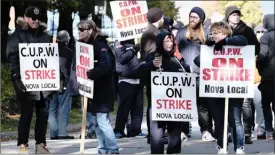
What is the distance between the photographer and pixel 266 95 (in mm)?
12602

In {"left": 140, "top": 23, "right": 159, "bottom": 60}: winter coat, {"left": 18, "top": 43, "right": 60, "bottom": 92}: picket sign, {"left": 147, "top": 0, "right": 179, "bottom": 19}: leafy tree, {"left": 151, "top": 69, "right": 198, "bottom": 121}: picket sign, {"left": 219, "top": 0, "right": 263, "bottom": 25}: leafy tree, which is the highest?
{"left": 219, "top": 0, "right": 263, "bottom": 25}: leafy tree

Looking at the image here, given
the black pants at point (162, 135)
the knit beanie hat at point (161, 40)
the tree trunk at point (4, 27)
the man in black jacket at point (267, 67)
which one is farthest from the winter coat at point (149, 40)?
the tree trunk at point (4, 27)

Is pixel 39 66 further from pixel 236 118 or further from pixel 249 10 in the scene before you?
pixel 249 10

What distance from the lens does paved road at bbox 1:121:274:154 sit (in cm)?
1074

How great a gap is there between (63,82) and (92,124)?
2.97 ft

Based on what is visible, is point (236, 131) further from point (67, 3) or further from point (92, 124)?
point (67, 3)

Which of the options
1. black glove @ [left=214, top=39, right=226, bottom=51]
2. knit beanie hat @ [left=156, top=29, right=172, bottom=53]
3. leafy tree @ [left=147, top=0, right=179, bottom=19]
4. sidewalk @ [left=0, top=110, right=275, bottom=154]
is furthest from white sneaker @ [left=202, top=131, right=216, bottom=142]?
leafy tree @ [left=147, top=0, right=179, bottom=19]

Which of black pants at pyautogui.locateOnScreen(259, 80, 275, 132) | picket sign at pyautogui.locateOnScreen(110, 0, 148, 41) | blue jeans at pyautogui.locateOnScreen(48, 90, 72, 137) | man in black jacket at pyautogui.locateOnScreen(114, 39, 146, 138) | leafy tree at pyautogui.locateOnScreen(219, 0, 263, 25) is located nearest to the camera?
man in black jacket at pyautogui.locateOnScreen(114, 39, 146, 138)

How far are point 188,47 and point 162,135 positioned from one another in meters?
2.65

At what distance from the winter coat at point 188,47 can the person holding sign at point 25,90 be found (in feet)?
7.89

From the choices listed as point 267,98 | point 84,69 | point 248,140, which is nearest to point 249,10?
point 267,98

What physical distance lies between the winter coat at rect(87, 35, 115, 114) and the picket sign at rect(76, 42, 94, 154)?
0.10 meters

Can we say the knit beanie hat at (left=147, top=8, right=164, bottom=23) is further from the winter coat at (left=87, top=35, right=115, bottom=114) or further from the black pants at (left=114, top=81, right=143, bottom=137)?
the black pants at (left=114, top=81, right=143, bottom=137)

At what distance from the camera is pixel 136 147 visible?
37.1 feet
